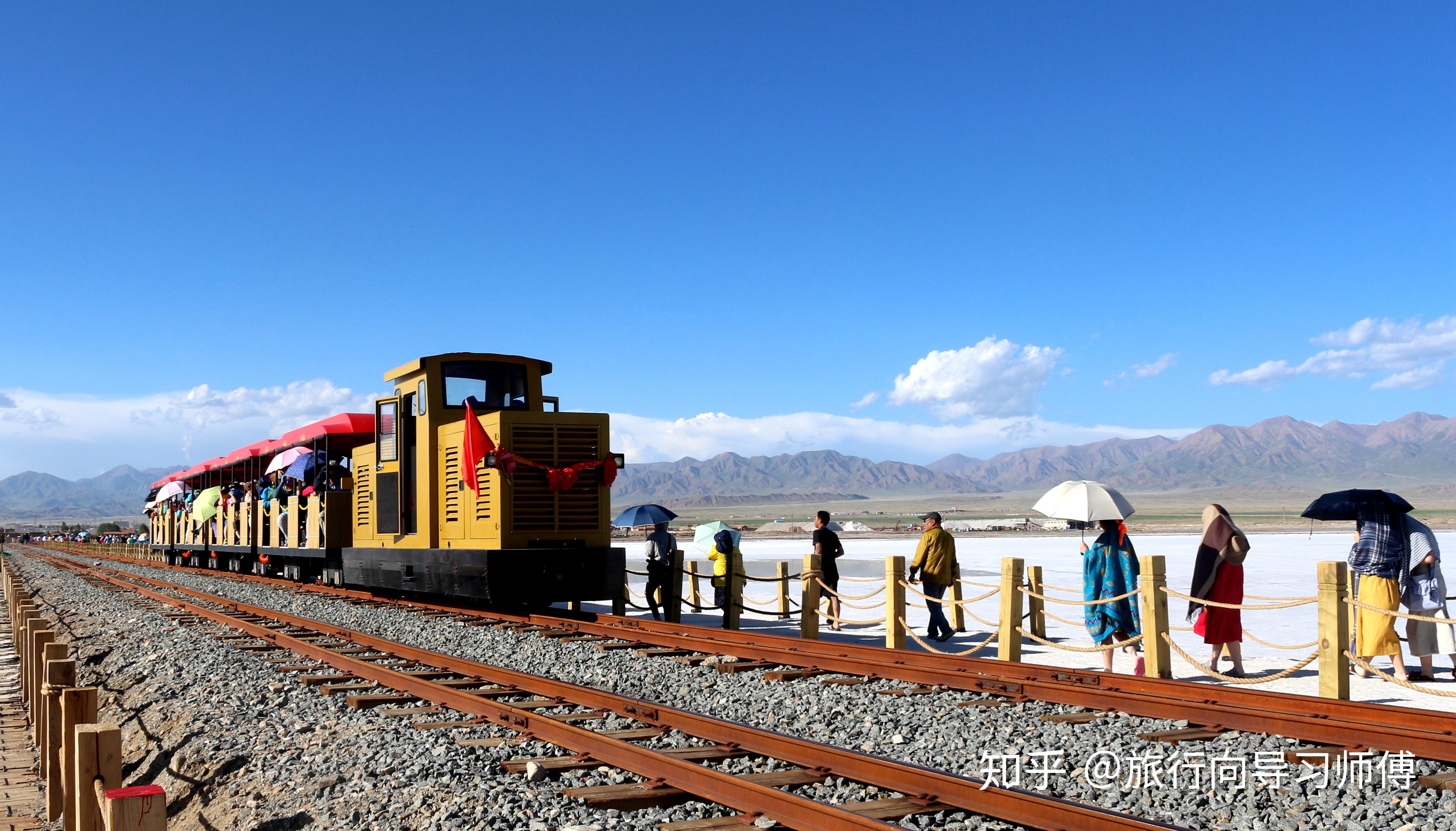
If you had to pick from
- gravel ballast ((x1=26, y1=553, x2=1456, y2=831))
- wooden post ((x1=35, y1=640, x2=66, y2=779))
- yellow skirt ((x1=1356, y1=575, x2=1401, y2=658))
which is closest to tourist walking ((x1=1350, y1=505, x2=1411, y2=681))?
yellow skirt ((x1=1356, y1=575, x2=1401, y2=658))

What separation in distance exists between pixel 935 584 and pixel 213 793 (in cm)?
852

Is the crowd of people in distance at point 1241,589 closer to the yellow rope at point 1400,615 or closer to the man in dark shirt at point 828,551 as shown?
the yellow rope at point 1400,615

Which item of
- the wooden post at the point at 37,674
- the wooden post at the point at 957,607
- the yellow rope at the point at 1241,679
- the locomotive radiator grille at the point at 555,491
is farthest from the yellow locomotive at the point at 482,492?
the yellow rope at the point at 1241,679

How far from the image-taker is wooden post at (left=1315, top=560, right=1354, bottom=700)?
26.3 ft

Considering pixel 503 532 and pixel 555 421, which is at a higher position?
pixel 555 421

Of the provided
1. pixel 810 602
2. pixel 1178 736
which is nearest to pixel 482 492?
pixel 810 602

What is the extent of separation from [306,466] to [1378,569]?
1670cm

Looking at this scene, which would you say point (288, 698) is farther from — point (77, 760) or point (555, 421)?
point (555, 421)

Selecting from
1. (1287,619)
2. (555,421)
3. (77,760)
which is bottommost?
(1287,619)

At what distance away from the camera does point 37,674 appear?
8.95 metres

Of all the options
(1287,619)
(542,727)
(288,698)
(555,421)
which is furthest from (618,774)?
(1287,619)

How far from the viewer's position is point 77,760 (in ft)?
15.4

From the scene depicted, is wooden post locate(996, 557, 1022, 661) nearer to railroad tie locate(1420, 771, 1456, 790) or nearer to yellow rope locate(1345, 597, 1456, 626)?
yellow rope locate(1345, 597, 1456, 626)

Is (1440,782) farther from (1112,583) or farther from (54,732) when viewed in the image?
(54,732)
